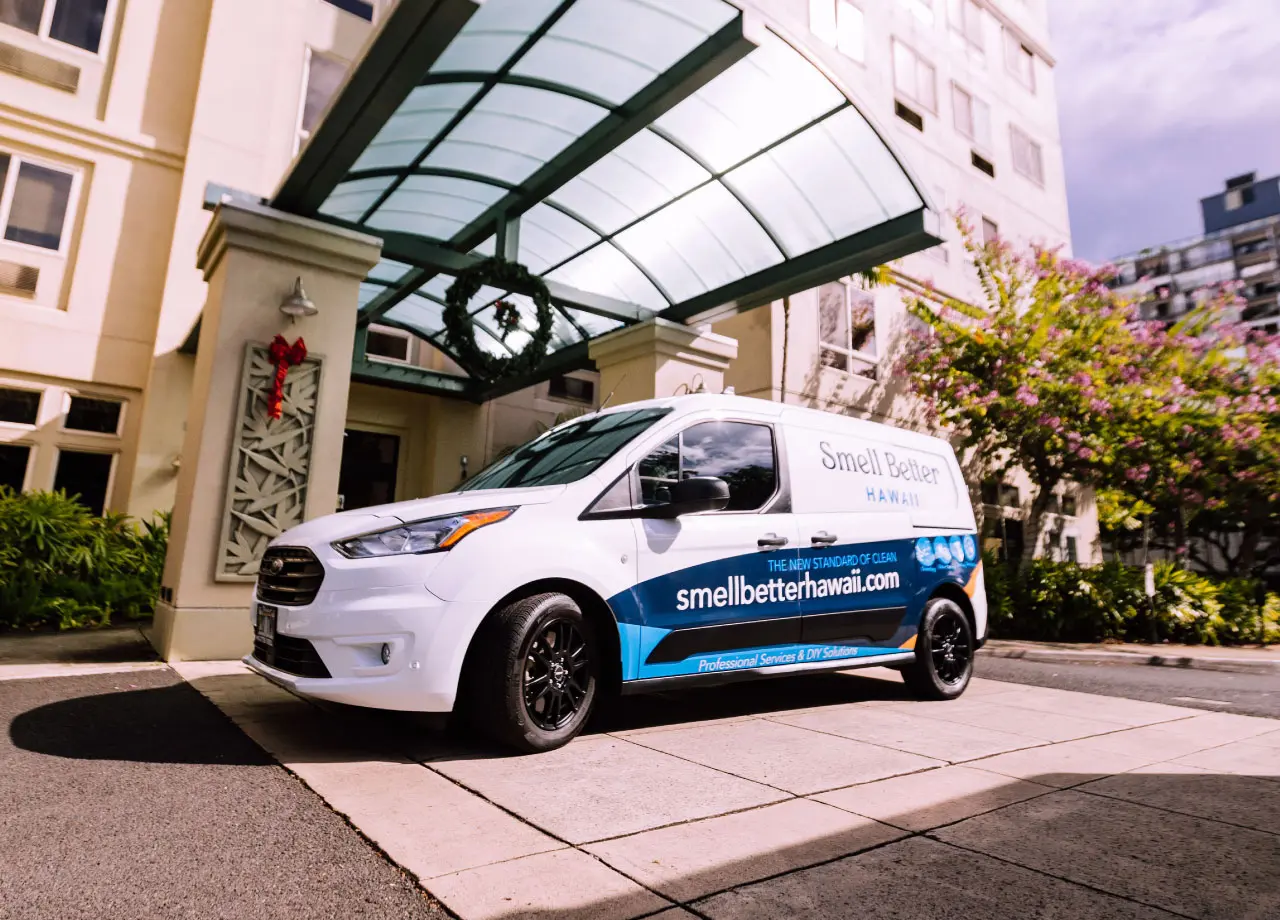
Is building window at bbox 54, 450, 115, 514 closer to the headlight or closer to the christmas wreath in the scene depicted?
the christmas wreath

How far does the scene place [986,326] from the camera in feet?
46.6

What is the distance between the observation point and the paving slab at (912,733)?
156 inches

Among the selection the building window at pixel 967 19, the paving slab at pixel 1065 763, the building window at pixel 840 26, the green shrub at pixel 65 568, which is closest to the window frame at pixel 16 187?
the green shrub at pixel 65 568

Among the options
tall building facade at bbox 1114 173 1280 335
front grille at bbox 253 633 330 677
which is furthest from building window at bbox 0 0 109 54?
tall building facade at bbox 1114 173 1280 335

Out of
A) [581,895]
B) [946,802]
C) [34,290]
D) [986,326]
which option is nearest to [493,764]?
[581,895]

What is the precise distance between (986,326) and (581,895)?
14.4 m

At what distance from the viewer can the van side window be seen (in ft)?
13.8

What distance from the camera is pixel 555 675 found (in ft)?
11.9

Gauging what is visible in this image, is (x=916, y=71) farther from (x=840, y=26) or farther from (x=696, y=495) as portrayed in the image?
(x=696, y=495)

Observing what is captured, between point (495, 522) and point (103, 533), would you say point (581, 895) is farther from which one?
point (103, 533)

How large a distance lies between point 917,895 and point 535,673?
1953 mm

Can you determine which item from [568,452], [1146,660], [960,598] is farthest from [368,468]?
[1146,660]

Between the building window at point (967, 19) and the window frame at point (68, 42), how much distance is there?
17.6m

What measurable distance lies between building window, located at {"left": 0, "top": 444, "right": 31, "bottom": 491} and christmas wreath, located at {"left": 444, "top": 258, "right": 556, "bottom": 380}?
6506 millimetres
